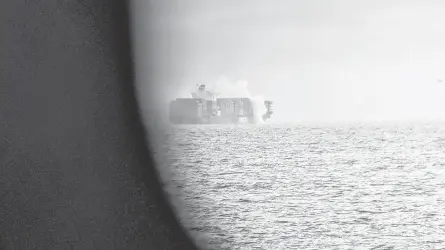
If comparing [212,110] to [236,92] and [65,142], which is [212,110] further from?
[65,142]

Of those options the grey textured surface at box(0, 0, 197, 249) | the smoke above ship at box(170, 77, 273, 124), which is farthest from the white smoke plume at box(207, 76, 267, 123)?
the grey textured surface at box(0, 0, 197, 249)

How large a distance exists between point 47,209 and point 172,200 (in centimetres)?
29

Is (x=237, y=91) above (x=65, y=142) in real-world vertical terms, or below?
above

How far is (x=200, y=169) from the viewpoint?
200 cm

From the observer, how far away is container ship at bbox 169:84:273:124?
1951mm

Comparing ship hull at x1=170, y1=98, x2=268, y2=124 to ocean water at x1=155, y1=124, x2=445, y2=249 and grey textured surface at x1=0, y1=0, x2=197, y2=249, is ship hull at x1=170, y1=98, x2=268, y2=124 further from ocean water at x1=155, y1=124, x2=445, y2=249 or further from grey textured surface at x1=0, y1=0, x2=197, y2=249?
grey textured surface at x1=0, y1=0, x2=197, y2=249

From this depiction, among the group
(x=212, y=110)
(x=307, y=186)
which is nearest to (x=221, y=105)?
(x=212, y=110)

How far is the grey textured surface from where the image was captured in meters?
1.95

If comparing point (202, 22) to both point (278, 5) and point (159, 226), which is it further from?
point (159, 226)

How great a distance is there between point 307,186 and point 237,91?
27cm

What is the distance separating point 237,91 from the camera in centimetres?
196

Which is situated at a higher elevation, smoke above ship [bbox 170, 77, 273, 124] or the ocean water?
smoke above ship [bbox 170, 77, 273, 124]

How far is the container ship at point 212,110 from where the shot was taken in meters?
1.95

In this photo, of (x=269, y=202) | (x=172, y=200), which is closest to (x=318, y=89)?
(x=269, y=202)
